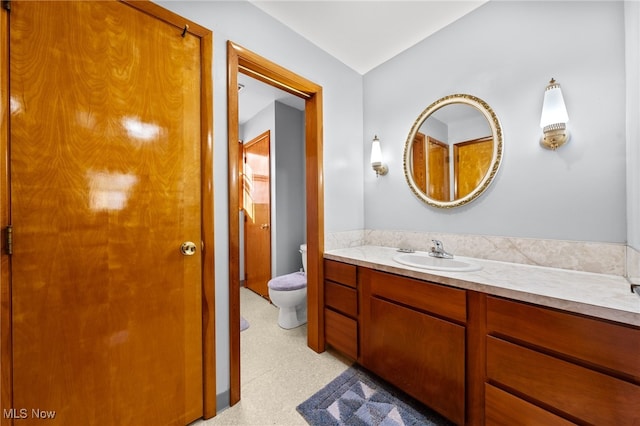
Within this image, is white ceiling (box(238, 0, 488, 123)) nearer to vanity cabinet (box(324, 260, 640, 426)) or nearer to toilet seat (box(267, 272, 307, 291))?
vanity cabinet (box(324, 260, 640, 426))

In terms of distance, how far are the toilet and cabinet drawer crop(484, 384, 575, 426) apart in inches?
59.8

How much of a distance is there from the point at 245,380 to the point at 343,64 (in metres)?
2.61

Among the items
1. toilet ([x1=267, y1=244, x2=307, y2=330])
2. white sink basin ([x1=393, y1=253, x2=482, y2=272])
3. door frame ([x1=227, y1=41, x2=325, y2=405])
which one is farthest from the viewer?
toilet ([x1=267, y1=244, x2=307, y2=330])

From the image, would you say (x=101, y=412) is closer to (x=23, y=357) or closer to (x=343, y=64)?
(x=23, y=357)

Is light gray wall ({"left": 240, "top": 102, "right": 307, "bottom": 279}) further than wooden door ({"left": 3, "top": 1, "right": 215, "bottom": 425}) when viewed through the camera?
Yes

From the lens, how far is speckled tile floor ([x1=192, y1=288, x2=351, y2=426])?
130 centimetres

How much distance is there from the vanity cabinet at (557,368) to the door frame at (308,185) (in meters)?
1.16

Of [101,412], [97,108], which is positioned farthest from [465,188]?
[101,412]

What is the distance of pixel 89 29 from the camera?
999mm

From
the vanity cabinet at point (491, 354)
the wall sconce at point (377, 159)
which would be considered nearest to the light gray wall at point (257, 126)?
the wall sconce at point (377, 159)

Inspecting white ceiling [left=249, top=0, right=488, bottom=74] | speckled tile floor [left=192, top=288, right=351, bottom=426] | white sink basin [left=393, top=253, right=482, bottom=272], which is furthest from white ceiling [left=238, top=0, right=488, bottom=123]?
speckled tile floor [left=192, top=288, right=351, bottom=426]

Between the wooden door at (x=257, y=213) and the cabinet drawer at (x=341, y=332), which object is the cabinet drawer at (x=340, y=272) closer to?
the cabinet drawer at (x=341, y=332)

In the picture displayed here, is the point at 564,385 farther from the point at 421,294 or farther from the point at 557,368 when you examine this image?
the point at 421,294

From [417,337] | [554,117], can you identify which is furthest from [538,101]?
[417,337]
